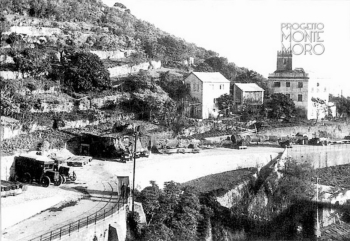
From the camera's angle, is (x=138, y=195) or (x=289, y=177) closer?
(x=138, y=195)

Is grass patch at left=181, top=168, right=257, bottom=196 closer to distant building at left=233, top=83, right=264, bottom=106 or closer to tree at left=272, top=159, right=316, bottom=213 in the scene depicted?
tree at left=272, top=159, right=316, bottom=213

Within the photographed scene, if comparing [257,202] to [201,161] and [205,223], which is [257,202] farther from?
[205,223]

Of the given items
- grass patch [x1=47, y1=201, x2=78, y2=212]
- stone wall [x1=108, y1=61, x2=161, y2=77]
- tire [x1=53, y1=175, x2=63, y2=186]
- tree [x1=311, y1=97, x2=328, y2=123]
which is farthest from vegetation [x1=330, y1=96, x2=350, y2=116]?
grass patch [x1=47, y1=201, x2=78, y2=212]

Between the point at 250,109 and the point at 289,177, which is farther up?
the point at 250,109

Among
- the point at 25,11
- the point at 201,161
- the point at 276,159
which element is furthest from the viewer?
the point at 25,11

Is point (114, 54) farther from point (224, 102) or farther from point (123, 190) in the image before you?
point (123, 190)

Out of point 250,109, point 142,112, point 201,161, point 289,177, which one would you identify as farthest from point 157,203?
point 250,109

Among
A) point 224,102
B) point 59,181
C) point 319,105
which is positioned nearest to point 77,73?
point 224,102

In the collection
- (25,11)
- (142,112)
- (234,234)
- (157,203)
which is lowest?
(234,234)

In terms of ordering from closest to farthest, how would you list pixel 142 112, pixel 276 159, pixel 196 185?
pixel 196 185
pixel 276 159
pixel 142 112
